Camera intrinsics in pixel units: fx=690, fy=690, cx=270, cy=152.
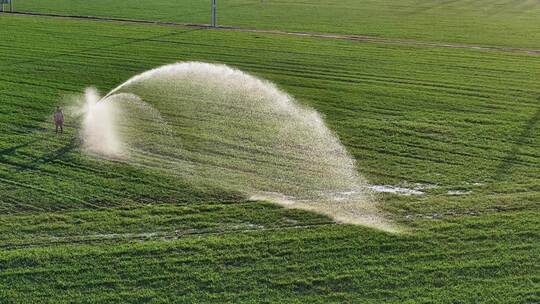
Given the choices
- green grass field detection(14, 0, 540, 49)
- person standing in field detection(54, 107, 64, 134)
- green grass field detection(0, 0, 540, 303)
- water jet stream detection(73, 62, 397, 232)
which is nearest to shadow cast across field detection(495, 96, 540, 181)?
green grass field detection(0, 0, 540, 303)

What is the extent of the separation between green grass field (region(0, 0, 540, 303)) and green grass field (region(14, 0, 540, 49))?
596 inches

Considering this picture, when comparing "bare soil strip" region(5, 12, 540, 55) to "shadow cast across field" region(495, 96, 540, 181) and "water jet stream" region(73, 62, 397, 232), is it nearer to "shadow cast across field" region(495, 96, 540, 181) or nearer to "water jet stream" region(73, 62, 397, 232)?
"water jet stream" region(73, 62, 397, 232)

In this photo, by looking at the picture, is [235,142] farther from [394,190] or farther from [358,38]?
[358,38]

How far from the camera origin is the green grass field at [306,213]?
14.3 metres

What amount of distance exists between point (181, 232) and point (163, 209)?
148 centimetres

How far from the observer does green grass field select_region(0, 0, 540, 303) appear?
1433 cm

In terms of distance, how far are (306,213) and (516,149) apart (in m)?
9.00

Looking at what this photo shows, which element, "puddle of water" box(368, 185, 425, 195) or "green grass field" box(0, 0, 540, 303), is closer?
"green grass field" box(0, 0, 540, 303)

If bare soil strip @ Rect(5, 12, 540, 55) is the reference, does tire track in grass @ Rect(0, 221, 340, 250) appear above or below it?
below

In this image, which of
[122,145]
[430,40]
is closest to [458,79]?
[430,40]

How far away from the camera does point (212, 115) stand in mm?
26031

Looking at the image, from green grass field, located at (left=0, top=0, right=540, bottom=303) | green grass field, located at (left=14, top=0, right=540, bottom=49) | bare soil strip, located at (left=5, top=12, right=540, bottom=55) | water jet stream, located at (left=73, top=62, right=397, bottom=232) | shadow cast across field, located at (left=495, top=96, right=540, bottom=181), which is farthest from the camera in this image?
green grass field, located at (left=14, top=0, right=540, bottom=49)

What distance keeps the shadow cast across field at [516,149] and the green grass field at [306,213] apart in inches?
2.8

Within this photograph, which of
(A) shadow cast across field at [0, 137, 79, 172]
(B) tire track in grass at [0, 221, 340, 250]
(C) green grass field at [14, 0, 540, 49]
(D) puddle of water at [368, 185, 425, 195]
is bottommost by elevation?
(B) tire track in grass at [0, 221, 340, 250]
